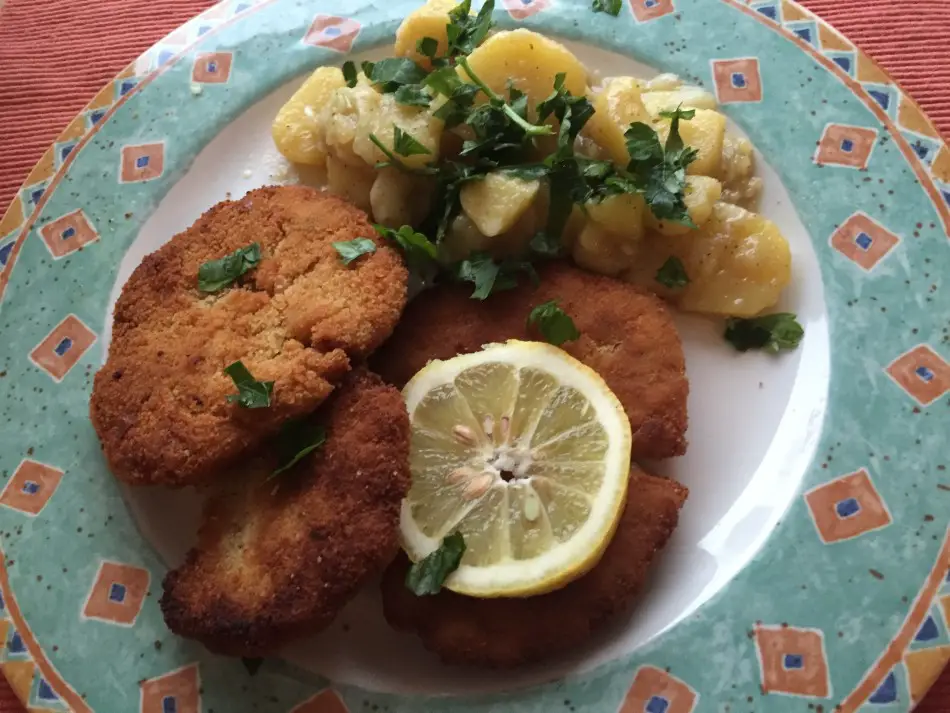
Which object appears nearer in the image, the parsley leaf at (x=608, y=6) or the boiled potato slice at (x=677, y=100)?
the boiled potato slice at (x=677, y=100)

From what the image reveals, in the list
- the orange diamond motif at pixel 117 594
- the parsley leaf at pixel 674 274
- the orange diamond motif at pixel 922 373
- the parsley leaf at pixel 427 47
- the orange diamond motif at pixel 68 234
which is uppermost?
the parsley leaf at pixel 427 47

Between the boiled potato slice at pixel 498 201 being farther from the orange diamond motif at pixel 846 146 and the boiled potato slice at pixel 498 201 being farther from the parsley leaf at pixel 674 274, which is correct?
the orange diamond motif at pixel 846 146

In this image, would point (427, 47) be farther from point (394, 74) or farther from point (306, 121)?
point (306, 121)

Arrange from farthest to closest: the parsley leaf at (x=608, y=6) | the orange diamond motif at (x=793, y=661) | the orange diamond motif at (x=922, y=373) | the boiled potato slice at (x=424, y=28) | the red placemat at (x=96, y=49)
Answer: the red placemat at (x=96, y=49) < the parsley leaf at (x=608, y=6) < the boiled potato slice at (x=424, y=28) < the orange diamond motif at (x=922, y=373) < the orange diamond motif at (x=793, y=661)

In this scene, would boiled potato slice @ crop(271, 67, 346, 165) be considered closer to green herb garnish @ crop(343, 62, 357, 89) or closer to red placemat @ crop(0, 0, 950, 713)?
green herb garnish @ crop(343, 62, 357, 89)

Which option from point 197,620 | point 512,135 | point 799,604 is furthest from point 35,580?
point 799,604

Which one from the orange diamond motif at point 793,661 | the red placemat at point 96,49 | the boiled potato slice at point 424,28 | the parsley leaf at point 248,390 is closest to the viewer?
the orange diamond motif at point 793,661

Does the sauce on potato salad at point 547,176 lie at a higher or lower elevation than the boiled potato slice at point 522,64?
lower

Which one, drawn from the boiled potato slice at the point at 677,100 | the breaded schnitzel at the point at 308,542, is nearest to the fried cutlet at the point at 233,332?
the breaded schnitzel at the point at 308,542
